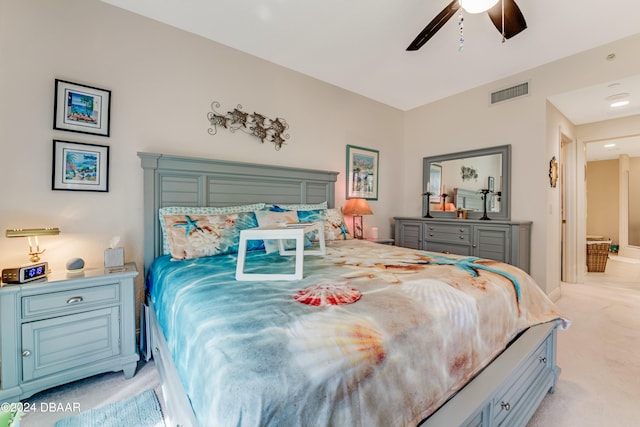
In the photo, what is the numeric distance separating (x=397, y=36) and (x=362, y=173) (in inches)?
69.5

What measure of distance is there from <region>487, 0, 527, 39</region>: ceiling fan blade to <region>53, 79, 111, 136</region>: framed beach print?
2913mm

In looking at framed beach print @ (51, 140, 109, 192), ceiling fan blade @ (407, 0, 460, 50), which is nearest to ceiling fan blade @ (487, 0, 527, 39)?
ceiling fan blade @ (407, 0, 460, 50)

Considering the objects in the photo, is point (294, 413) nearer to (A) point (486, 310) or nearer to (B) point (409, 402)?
(B) point (409, 402)

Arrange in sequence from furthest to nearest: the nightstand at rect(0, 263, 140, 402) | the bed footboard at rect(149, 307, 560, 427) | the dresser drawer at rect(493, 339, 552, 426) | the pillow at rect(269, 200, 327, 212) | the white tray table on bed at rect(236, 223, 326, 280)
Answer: the pillow at rect(269, 200, 327, 212) → the nightstand at rect(0, 263, 140, 402) → the white tray table on bed at rect(236, 223, 326, 280) → the dresser drawer at rect(493, 339, 552, 426) → the bed footboard at rect(149, 307, 560, 427)

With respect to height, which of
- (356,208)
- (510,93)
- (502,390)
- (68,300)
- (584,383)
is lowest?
(584,383)

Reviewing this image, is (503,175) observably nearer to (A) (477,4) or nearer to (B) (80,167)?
(A) (477,4)

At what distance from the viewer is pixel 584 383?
5.95ft

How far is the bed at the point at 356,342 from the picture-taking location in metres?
0.69

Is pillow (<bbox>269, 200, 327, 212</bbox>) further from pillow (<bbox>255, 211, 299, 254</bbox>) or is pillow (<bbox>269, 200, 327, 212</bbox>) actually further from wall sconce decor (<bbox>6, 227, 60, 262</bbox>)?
wall sconce decor (<bbox>6, 227, 60, 262</bbox>)

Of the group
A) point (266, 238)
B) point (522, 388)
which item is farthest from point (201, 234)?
point (522, 388)

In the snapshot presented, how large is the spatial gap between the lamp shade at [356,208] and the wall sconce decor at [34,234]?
2688 mm

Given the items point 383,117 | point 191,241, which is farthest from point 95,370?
point 383,117

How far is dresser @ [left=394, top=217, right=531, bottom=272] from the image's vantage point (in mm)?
3004

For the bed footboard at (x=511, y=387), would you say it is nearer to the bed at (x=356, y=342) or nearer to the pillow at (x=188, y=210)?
the bed at (x=356, y=342)
